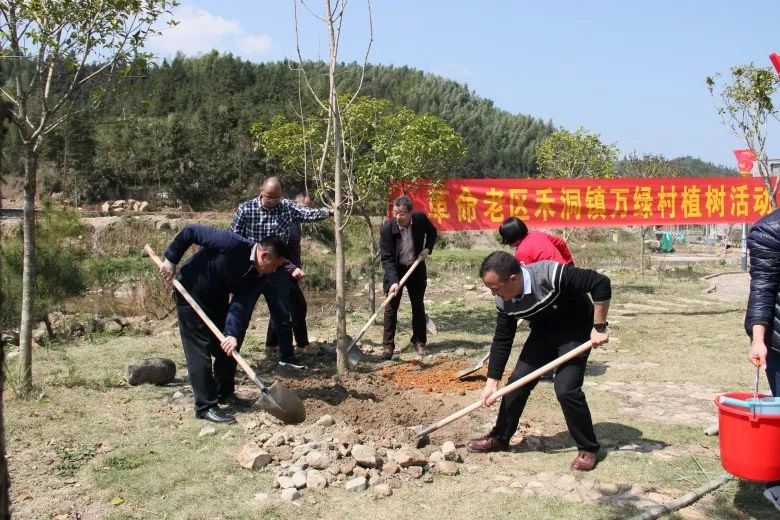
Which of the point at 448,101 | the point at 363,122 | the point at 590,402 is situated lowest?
the point at 590,402

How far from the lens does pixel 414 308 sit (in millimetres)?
6992

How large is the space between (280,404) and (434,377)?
80.7 inches

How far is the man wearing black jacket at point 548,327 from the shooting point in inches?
142

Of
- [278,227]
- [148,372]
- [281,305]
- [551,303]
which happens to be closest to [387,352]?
[281,305]

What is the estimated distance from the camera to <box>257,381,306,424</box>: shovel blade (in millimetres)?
4344

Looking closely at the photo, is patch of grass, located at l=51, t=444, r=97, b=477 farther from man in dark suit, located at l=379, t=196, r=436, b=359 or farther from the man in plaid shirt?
man in dark suit, located at l=379, t=196, r=436, b=359

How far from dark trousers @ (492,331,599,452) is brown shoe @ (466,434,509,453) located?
0.08 meters

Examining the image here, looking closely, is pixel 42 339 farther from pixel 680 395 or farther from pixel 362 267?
pixel 362 267

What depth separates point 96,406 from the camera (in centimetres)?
493

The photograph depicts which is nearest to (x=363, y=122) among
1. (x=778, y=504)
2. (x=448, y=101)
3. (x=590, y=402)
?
(x=590, y=402)

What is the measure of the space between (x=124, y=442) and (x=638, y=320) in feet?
24.6

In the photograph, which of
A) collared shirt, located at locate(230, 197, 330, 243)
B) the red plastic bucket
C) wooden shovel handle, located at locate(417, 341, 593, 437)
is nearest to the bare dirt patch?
collared shirt, located at locate(230, 197, 330, 243)

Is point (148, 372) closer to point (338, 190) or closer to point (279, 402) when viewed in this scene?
point (279, 402)

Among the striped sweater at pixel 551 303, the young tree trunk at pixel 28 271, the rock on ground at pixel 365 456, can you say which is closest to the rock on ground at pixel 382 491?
the rock on ground at pixel 365 456
